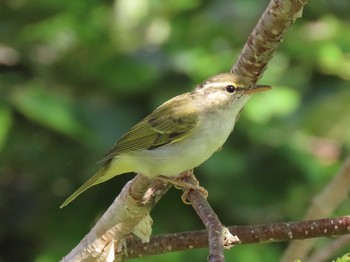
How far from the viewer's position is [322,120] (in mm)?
4199

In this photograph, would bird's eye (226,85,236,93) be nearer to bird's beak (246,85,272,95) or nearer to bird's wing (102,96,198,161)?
bird's beak (246,85,272,95)

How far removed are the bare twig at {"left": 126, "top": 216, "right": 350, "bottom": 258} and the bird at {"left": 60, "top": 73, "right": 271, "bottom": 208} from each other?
1.80 feet

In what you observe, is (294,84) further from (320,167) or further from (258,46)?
(258,46)

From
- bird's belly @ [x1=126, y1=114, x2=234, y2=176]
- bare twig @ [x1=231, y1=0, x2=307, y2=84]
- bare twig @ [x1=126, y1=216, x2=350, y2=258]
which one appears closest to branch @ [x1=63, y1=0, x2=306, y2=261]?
bare twig @ [x1=231, y1=0, x2=307, y2=84]

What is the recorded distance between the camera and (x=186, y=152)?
287 cm

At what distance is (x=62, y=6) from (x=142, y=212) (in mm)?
1770

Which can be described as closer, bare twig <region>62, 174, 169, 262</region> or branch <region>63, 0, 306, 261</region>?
branch <region>63, 0, 306, 261</region>

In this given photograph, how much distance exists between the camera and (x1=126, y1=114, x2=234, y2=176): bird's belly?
9.02 feet

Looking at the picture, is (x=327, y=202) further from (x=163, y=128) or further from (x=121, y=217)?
(x=121, y=217)

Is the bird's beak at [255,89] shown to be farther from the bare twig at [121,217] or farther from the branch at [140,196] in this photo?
the bare twig at [121,217]

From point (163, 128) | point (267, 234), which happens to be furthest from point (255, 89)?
point (267, 234)

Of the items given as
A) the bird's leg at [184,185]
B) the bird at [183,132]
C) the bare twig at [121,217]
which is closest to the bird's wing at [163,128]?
the bird at [183,132]

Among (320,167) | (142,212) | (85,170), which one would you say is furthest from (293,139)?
(142,212)

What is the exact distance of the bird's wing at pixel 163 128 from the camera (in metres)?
3.02
